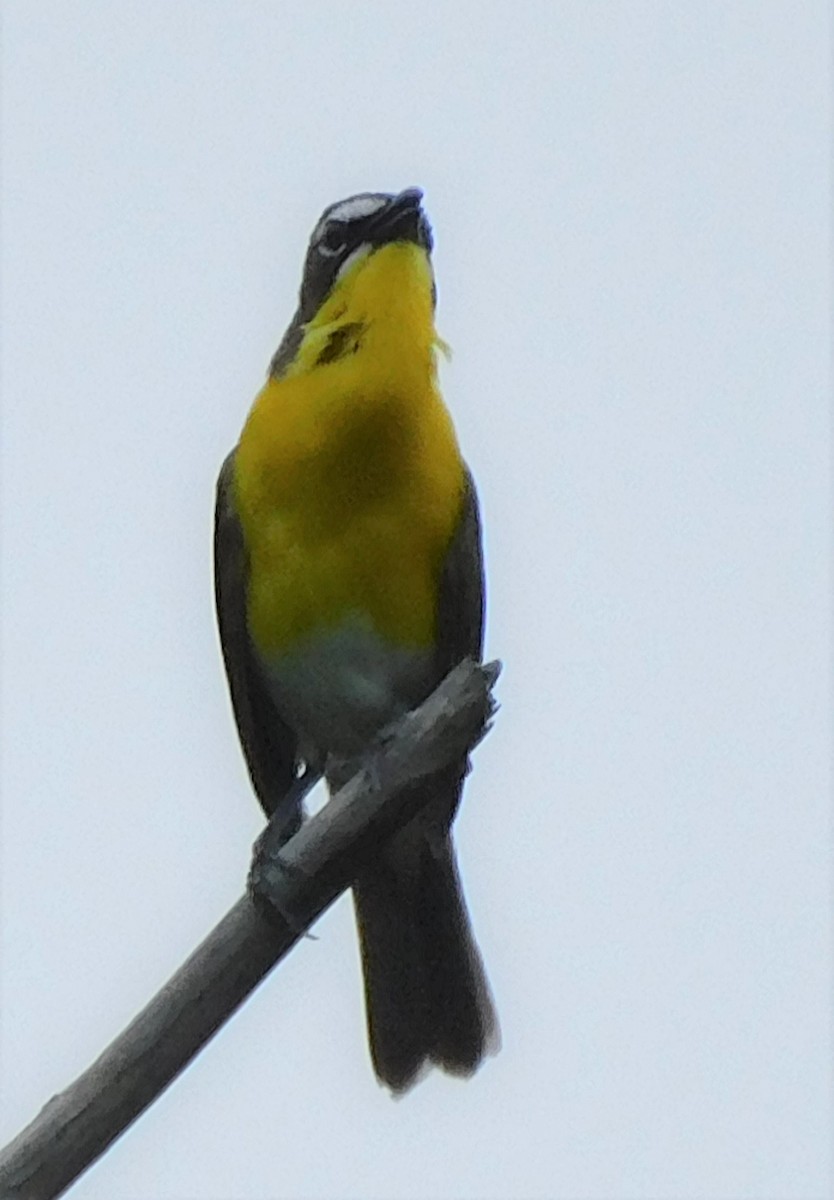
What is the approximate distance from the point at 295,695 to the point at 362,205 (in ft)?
5.49

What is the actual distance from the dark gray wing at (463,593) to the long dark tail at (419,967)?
71 centimetres

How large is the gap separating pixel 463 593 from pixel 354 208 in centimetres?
136

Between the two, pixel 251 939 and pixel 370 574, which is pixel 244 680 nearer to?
pixel 370 574

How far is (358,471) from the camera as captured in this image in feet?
19.8

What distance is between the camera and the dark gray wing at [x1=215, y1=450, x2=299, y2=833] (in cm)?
643

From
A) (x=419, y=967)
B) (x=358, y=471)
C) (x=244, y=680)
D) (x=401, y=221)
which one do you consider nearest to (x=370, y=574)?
(x=358, y=471)

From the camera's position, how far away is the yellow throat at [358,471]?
605cm

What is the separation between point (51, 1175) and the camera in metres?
4.81

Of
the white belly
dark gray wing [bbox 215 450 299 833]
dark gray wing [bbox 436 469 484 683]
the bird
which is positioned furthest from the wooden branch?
dark gray wing [bbox 215 450 299 833]

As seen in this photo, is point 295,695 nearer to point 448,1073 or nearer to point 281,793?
point 281,793

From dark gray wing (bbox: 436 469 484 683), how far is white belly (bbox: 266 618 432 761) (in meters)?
0.08

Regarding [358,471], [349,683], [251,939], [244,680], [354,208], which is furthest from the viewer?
[244,680]

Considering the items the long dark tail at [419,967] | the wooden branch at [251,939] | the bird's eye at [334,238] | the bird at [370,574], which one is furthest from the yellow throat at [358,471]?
the long dark tail at [419,967]

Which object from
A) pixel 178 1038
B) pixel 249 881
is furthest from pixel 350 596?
pixel 178 1038
